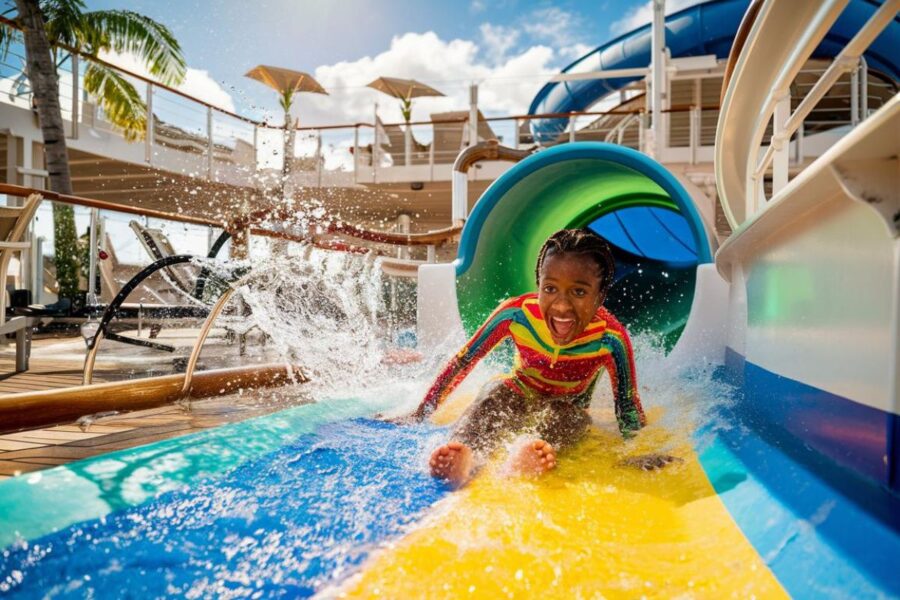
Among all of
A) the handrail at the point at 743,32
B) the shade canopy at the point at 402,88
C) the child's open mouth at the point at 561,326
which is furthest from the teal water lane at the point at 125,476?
the shade canopy at the point at 402,88

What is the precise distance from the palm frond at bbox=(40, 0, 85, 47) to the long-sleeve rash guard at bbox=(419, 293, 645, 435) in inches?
431

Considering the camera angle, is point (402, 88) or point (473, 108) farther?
point (402, 88)

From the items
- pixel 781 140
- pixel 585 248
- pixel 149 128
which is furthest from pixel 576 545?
pixel 149 128

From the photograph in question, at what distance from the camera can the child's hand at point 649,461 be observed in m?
1.95

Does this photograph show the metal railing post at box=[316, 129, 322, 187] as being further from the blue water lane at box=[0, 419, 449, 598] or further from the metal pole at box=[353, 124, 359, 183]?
the blue water lane at box=[0, 419, 449, 598]

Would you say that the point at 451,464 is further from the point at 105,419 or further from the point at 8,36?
the point at 8,36

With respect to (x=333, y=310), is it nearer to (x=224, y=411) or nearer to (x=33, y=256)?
(x=224, y=411)

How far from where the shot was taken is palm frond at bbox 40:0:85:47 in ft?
33.8

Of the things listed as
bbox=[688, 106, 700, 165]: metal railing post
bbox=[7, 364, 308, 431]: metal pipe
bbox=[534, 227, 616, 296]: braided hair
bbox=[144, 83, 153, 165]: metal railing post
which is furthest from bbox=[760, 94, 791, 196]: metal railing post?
bbox=[144, 83, 153, 165]: metal railing post

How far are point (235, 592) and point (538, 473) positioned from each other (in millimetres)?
973

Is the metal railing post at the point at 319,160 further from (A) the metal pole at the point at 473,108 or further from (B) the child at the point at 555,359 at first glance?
(B) the child at the point at 555,359

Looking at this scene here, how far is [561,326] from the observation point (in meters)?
2.27

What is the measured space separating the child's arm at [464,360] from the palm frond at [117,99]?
11162 mm

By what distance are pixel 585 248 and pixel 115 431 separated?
1.93 m
